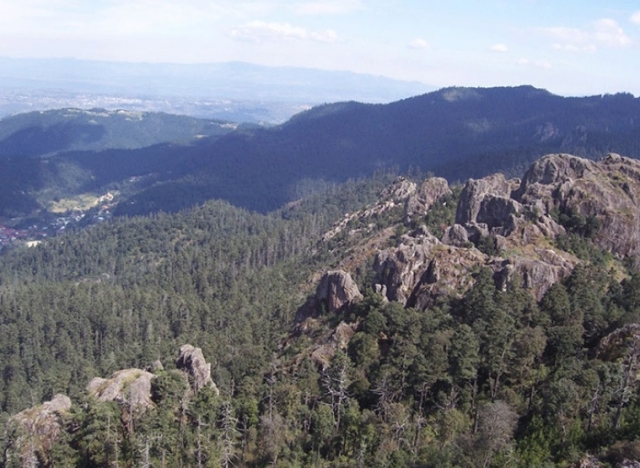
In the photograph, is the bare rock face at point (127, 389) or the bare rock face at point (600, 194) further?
the bare rock face at point (600, 194)

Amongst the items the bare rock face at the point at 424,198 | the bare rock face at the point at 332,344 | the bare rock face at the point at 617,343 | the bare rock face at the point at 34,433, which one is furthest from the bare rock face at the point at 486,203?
the bare rock face at the point at 34,433

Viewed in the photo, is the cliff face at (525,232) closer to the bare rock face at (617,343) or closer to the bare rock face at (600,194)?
the bare rock face at (600,194)

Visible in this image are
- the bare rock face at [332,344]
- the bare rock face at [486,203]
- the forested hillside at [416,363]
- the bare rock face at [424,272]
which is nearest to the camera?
the forested hillside at [416,363]

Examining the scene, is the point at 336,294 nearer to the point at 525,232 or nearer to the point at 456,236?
the point at 456,236

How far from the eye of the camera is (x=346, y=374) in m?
51.5

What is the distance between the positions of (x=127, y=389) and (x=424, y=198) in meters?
92.8

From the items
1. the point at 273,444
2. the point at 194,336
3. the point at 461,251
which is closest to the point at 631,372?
the point at 273,444

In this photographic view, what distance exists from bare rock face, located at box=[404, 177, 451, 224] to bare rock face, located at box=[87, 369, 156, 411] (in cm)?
8243

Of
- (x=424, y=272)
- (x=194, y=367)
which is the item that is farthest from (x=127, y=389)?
(x=424, y=272)

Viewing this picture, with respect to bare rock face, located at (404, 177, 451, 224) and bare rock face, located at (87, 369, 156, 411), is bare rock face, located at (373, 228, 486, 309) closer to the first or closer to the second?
bare rock face, located at (87, 369, 156, 411)

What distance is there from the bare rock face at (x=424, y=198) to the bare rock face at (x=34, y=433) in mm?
89466

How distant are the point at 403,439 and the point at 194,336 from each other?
6693cm

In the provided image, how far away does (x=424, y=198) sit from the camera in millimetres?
129875

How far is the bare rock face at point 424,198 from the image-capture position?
127 metres
